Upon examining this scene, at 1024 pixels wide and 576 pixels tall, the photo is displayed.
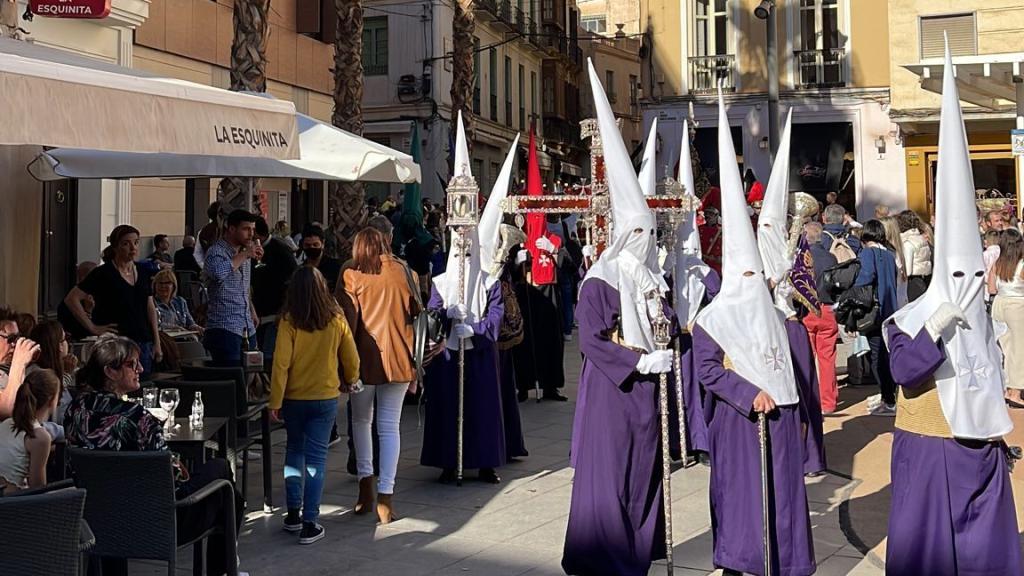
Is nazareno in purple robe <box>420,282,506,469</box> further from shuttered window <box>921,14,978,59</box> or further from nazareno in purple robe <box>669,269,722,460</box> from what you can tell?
shuttered window <box>921,14,978,59</box>

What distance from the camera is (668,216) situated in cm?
798

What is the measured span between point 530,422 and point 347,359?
4.57m

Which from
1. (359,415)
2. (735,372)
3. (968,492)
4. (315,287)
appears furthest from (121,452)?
(968,492)

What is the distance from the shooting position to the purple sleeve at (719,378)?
5438mm

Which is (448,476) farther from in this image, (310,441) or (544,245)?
(544,245)

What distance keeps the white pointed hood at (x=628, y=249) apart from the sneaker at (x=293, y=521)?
2.39m

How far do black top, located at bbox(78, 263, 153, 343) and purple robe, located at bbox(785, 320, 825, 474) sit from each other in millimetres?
4811

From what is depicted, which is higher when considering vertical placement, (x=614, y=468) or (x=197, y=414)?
(x=197, y=414)

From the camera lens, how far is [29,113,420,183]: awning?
8586 mm

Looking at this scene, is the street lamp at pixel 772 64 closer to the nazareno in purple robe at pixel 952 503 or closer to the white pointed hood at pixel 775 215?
the white pointed hood at pixel 775 215

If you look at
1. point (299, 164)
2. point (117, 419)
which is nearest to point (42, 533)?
point (117, 419)

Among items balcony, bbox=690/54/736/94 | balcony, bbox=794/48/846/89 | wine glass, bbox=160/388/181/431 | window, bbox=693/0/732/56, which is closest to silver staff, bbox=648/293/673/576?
wine glass, bbox=160/388/181/431

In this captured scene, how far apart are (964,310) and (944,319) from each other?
181 millimetres

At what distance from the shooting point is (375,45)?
1303 inches
